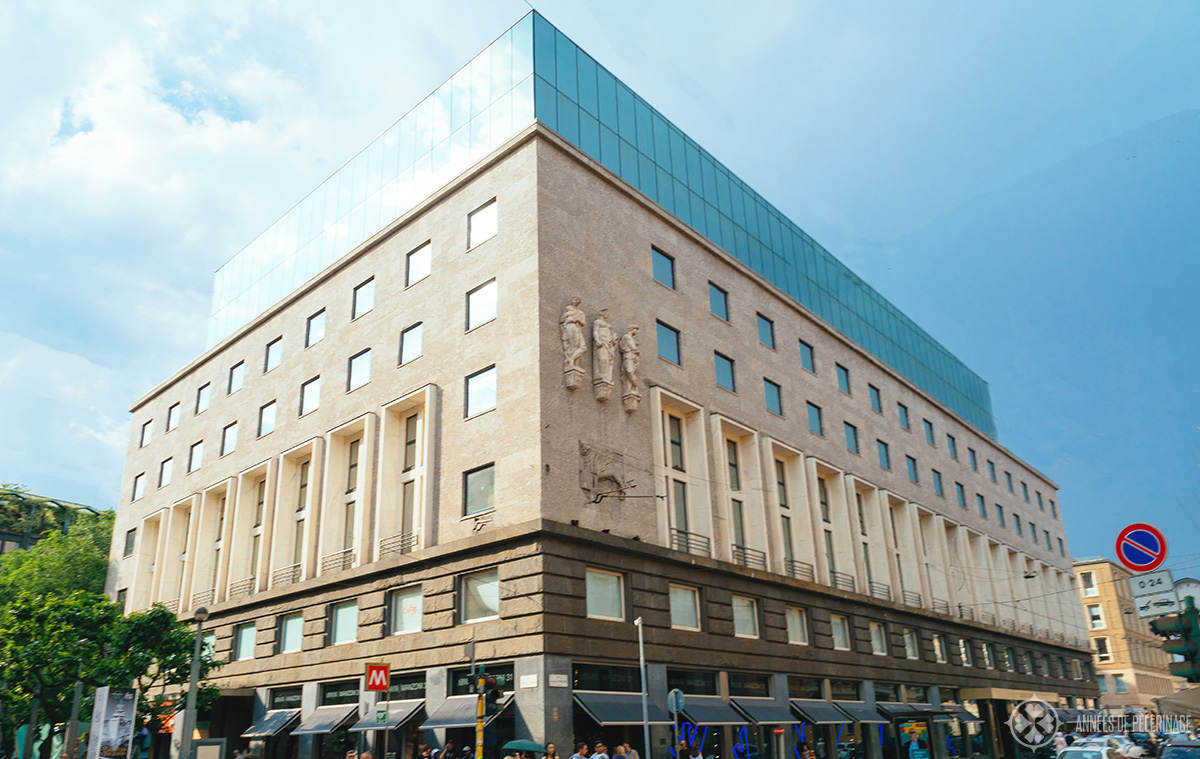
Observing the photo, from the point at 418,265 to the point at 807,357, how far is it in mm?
20182

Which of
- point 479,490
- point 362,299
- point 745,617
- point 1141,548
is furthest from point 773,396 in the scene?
point 1141,548

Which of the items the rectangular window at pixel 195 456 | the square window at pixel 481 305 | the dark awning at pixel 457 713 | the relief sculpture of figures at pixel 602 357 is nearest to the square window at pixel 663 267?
the relief sculpture of figures at pixel 602 357

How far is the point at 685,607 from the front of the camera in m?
29.9

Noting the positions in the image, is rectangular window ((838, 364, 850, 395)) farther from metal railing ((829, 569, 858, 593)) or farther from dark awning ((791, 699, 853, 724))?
dark awning ((791, 699, 853, 724))

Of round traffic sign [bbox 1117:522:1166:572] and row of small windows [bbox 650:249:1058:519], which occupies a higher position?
row of small windows [bbox 650:249:1058:519]

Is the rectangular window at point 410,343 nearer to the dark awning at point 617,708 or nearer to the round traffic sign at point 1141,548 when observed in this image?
the dark awning at point 617,708

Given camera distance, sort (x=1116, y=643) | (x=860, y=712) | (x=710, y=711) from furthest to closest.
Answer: (x=1116, y=643) → (x=860, y=712) → (x=710, y=711)

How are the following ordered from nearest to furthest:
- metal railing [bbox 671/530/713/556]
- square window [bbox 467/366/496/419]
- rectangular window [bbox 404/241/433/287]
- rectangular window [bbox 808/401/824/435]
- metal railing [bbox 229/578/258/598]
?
square window [bbox 467/366/496/419]
metal railing [bbox 671/530/713/556]
rectangular window [bbox 404/241/433/287]
metal railing [bbox 229/578/258/598]
rectangular window [bbox 808/401/824/435]

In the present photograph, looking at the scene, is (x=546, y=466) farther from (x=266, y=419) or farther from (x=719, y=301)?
(x=266, y=419)

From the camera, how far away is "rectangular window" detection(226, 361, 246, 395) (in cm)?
4347

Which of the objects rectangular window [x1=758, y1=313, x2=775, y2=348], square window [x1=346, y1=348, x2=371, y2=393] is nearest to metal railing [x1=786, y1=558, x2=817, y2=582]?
rectangular window [x1=758, y1=313, x2=775, y2=348]

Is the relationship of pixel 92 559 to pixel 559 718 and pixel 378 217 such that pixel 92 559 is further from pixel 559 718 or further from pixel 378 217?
pixel 559 718

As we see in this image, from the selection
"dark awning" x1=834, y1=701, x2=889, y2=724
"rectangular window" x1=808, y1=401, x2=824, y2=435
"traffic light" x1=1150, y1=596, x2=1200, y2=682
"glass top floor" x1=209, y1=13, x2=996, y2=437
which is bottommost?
"dark awning" x1=834, y1=701, x2=889, y2=724

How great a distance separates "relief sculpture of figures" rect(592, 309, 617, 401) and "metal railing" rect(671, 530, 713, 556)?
230 inches
